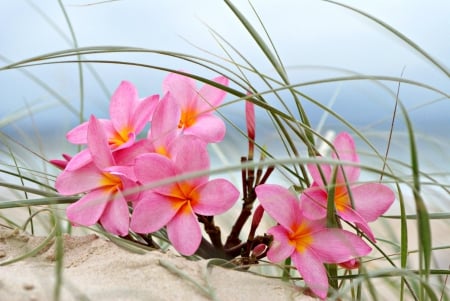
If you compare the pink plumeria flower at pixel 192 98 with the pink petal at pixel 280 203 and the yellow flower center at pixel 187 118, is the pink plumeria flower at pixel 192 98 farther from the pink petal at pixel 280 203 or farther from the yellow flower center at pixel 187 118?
the pink petal at pixel 280 203

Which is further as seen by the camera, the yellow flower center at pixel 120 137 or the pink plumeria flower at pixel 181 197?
the yellow flower center at pixel 120 137

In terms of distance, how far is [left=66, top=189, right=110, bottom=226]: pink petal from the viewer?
781mm

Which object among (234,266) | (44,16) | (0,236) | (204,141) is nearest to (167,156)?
(204,141)

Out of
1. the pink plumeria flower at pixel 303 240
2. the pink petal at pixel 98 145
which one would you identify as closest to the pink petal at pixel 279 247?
the pink plumeria flower at pixel 303 240

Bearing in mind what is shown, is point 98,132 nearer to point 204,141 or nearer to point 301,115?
point 204,141

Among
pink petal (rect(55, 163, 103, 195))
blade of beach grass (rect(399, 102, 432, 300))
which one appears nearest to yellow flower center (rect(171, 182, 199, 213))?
pink petal (rect(55, 163, 103, 195))

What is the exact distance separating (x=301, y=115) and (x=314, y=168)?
11 centimetres

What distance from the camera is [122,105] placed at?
86 centimetres

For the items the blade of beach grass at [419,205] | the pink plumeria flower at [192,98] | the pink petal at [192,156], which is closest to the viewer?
the blade of beach grass at [419,205]

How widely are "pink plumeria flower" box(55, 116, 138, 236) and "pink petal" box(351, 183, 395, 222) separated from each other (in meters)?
0.26

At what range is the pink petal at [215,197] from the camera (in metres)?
0.74

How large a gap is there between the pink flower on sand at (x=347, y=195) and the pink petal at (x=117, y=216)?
0.21 metres

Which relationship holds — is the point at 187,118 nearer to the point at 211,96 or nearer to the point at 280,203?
the point at 211,96

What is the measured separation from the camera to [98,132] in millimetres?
785
